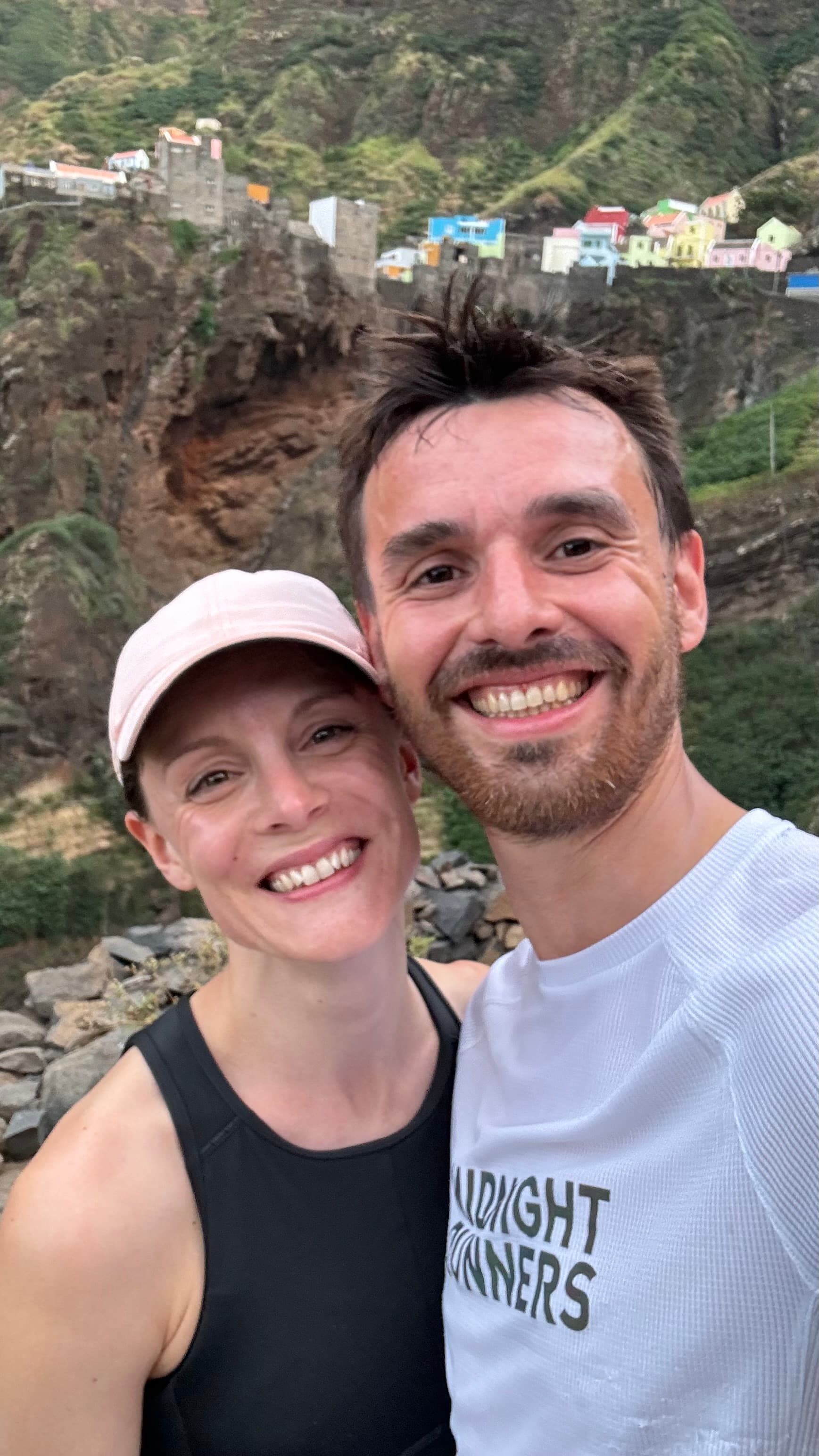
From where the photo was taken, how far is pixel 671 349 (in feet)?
69.7

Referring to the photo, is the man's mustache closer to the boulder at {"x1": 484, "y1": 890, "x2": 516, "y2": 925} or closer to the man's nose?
the man's nose

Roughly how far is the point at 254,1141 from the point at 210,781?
48cm

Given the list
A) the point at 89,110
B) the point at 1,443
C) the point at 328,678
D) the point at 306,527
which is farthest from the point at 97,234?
the point at 328,678

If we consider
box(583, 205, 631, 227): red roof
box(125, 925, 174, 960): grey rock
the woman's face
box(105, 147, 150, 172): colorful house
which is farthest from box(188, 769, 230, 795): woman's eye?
box(583, 205, 631, 227): red roof

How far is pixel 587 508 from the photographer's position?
1342mm

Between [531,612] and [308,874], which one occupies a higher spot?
[531,612]

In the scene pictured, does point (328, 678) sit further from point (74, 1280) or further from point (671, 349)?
point (671, 349)

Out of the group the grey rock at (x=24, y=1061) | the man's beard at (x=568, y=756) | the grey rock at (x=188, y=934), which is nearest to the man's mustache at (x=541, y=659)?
the man's beard at (x=568, y=756)

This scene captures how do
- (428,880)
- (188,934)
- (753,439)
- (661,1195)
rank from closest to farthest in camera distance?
(661,1195) < (188,934) < (428,880) < (753,439)

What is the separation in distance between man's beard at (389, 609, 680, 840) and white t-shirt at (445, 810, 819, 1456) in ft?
0.51

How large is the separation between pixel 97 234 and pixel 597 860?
57.4 ft

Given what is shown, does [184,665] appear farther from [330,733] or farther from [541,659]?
[541,659]

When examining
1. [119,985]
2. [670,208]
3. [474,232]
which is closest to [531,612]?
[119,985]

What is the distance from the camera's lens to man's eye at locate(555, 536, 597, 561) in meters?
1.34
